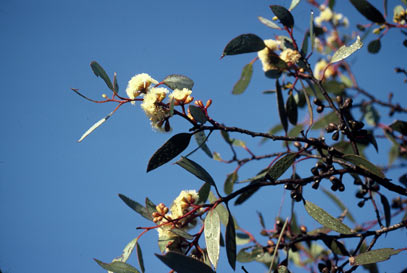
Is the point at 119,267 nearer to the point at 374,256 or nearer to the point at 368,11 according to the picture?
the point at 374,256

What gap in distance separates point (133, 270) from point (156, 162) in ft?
1.31

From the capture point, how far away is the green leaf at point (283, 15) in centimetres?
151

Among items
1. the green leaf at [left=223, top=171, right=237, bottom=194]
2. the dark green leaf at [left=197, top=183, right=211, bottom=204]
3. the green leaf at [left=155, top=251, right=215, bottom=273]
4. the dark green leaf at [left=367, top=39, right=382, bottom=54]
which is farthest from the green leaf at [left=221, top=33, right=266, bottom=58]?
the dark green leaf at [left=367, top=39, right=382, bottom=54]

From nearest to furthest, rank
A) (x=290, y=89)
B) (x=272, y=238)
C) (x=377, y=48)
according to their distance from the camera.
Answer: (x=290, y=89), (x=272, y=238), (x=377, y=48)

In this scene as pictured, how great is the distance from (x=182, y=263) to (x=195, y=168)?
0.34 m

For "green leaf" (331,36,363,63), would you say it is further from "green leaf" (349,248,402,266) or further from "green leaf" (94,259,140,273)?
"green leaf" (94,259,140,273)

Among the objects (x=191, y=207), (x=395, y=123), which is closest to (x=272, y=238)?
(x=191, y=207)

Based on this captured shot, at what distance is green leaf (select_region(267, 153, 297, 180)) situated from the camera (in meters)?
1.31

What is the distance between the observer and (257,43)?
1.46 m

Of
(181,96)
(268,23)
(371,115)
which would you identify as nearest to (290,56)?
(268,23)

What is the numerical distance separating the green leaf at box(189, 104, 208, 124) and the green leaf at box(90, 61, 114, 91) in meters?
0.34

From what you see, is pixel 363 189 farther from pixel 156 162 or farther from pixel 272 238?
pixel 156 162

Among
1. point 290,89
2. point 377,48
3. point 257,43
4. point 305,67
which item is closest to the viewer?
point 257,43

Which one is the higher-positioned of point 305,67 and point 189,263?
point 305,67
